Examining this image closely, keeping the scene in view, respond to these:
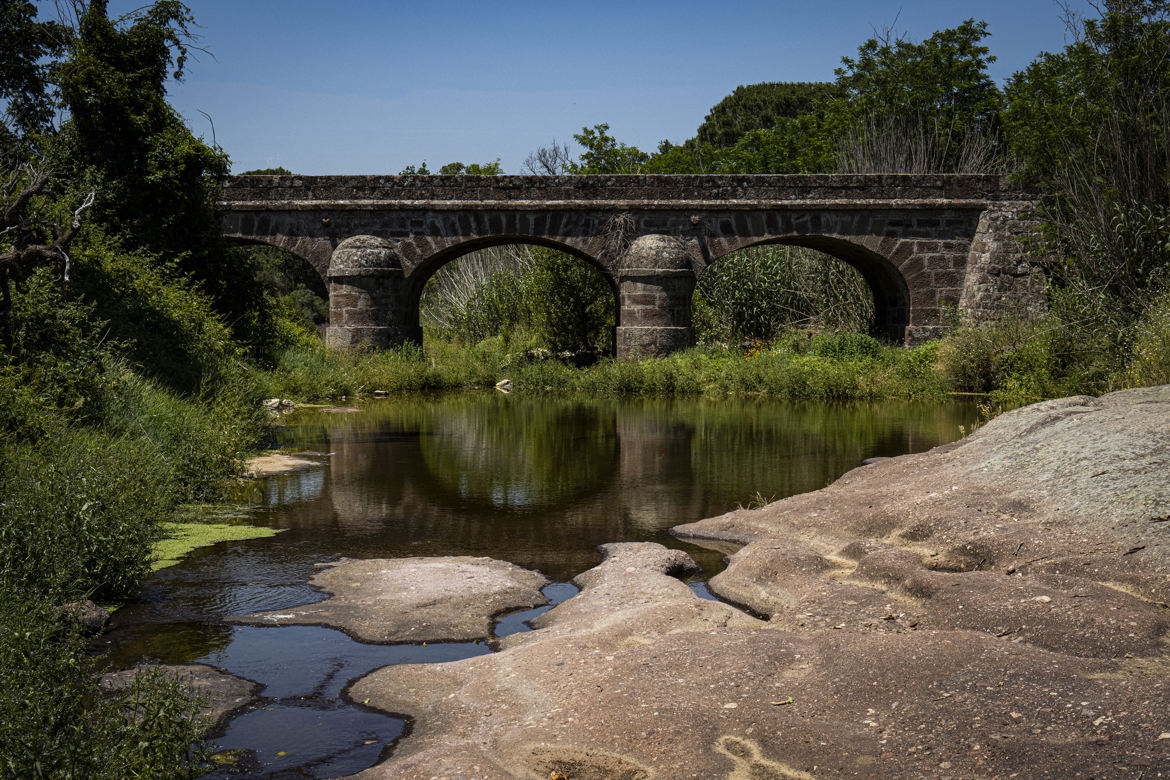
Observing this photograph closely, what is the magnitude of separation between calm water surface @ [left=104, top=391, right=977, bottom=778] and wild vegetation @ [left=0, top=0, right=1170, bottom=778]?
44cm

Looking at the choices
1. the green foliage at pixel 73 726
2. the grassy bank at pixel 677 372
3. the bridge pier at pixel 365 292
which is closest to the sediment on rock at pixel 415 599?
the green foliage at pixel 73 726

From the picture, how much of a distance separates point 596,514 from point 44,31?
1683cm

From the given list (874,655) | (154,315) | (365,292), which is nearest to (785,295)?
(365,292)

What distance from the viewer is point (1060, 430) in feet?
22.9

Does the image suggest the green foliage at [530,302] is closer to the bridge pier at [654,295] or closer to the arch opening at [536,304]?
the arch opening at [536,304]

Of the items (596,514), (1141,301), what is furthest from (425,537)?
(1141,301)

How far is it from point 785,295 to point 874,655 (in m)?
21.1

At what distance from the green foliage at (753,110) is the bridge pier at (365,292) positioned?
91.0ft

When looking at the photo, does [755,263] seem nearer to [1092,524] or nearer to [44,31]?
[44,31]

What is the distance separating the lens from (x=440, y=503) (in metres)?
8.37

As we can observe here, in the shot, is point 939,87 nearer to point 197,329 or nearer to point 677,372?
point 677,372

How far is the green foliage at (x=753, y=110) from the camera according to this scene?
4581 cm

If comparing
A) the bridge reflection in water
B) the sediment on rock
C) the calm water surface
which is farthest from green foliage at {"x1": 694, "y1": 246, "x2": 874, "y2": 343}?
the sediment on rock

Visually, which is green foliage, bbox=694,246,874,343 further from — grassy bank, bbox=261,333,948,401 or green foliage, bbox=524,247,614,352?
green foliage, bbox=524,247,614,352
